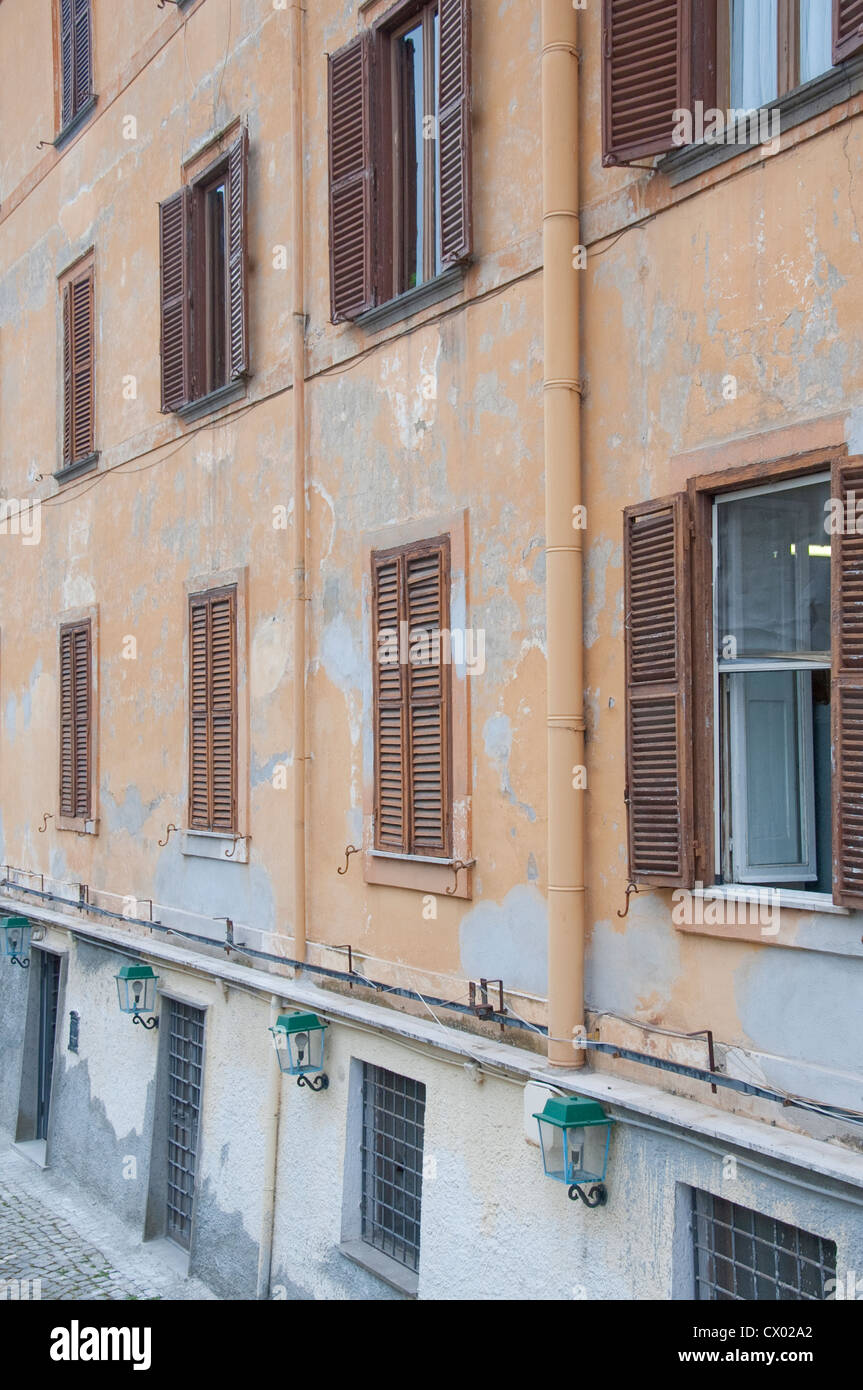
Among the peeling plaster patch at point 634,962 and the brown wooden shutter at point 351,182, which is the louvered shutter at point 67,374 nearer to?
the brown wooden shutter at point 351,182

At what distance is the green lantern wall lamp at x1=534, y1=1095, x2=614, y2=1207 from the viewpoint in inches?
239

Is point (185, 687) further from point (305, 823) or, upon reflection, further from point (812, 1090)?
point (812, 1090)

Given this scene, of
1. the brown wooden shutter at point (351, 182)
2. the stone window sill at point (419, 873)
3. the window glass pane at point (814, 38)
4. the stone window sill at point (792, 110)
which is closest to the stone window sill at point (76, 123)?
the brown wooden shutter at point (351, 182)

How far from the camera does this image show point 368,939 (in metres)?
8.36

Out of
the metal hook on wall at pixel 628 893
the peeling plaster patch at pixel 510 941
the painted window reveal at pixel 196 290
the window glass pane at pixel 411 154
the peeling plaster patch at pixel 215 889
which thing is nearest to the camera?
the metal hook on wall at pixel 628 893

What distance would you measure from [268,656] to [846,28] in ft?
18.4

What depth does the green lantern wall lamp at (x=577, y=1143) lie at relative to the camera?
6074 millimetres

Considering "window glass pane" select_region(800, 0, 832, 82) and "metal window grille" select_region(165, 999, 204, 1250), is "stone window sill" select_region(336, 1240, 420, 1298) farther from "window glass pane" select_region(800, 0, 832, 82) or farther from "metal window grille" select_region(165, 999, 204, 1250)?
"window glass pane" select_region(800, 0, 832, 82)

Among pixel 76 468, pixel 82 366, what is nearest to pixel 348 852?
pixel 76 468

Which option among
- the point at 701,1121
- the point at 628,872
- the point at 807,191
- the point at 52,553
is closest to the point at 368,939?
the point at 628,872

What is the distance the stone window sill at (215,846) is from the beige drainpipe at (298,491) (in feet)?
2.95

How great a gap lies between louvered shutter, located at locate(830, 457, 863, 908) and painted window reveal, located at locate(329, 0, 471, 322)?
3.53m

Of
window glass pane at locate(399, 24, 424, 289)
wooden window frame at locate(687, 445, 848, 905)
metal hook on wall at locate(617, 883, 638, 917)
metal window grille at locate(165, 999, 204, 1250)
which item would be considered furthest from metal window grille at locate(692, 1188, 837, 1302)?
metal window grille at locate(165, 999, 204, 1250)
